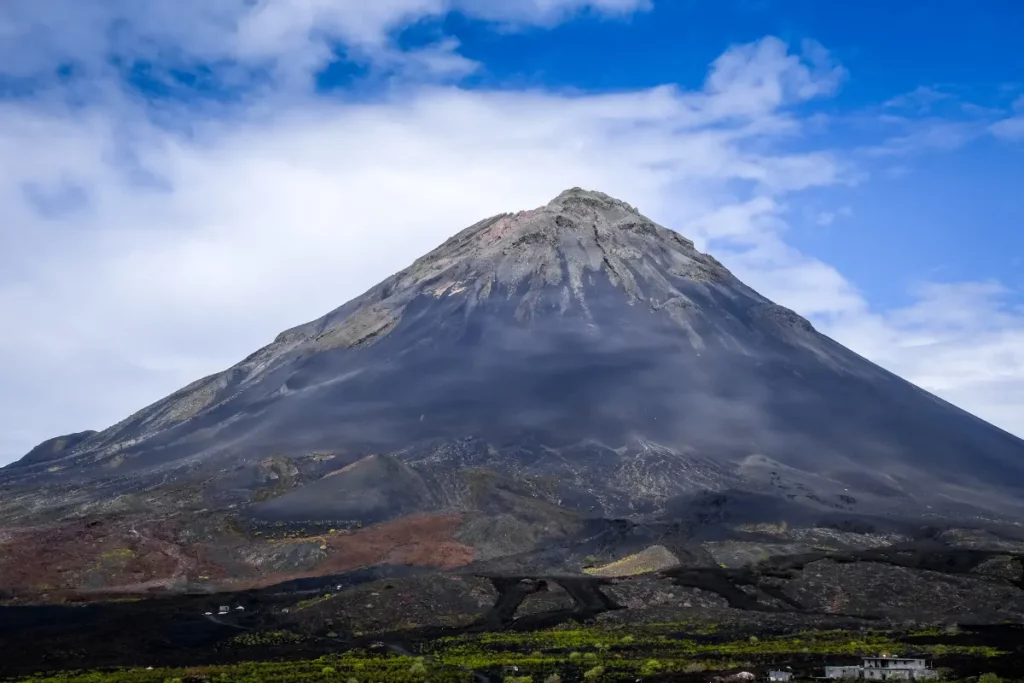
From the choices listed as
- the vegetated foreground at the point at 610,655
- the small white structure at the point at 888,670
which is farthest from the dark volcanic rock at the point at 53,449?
the small white structure at the point at 888,670

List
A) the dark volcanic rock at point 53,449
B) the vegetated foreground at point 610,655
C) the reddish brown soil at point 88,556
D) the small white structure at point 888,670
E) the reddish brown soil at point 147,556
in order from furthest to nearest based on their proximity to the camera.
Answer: the dark volcanic rock at point 53,449 < the reddish brown soil at point 88,556 < the reddish brown soil at point 147,556 < the vegetated foreground at point 610,655 < the small white structure at point 888,670

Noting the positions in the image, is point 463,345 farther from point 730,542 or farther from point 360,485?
point 730,542

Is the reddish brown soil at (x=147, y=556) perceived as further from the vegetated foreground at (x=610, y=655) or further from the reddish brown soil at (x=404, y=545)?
the vegetated foreground at (x=610, y=655)

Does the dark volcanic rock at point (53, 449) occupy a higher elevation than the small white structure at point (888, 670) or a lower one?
higher

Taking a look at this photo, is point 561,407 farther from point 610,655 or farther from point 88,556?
point 610,655

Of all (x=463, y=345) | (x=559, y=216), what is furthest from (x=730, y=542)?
(x=559, y=216)

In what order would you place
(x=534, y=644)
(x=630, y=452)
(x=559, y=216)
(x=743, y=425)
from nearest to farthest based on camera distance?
(x=534, y=644), (x=630, y=452), (x=743, y=425), (x=559, y=216)
